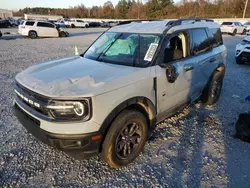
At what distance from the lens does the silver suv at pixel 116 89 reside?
226 cm

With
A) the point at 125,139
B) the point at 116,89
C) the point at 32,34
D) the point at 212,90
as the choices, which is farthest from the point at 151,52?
the point at 32,34

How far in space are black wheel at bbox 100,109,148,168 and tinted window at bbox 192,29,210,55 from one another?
1.92m

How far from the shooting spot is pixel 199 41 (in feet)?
13.3

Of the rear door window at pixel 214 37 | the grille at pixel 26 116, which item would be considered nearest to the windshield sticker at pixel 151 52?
the grille at pixel 26 116

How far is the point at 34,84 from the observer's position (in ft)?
8.30

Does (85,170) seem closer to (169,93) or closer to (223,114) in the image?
(169,93)

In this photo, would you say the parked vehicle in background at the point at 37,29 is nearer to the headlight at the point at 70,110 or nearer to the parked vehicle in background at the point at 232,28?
the headlight at the point at 70,110

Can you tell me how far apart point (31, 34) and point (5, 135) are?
1963 centimetres

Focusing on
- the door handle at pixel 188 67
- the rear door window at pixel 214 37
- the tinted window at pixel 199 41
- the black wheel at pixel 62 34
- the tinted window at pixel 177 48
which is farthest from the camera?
→ the black wheel at pixel 62 34

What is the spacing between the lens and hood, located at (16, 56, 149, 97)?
2300 mm

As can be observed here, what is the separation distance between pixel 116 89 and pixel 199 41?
2.47 metres

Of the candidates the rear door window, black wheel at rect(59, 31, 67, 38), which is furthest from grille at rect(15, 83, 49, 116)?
black wheel at rect(59, 31, 67, 38)

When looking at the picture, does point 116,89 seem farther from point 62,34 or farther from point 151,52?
point 62,34

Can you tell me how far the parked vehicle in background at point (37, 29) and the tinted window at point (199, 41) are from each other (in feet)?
65.5
